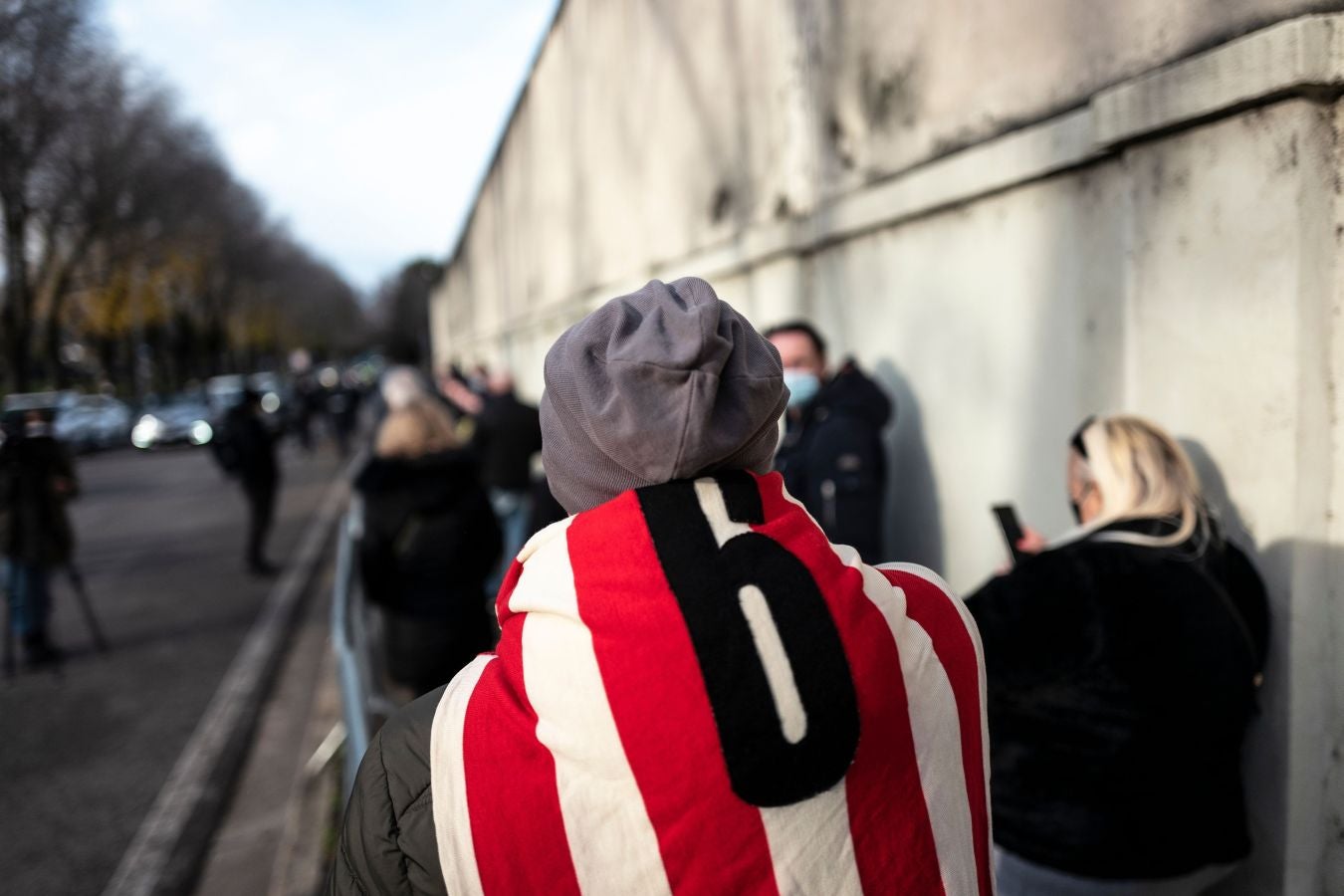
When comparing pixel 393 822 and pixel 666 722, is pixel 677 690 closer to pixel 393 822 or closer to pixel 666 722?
pixel 666 722

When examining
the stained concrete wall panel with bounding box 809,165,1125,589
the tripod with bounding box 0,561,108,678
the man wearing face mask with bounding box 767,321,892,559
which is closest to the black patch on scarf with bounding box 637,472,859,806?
the stained concrete wall panel with bounding box 809,165,1125,589

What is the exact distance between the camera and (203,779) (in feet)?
15.1

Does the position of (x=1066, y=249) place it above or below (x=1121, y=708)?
above

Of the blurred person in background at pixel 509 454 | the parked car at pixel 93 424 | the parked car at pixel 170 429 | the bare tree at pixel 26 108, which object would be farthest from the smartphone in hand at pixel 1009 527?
the parked car at pixel 93 424

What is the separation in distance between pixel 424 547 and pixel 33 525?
4.05 meters

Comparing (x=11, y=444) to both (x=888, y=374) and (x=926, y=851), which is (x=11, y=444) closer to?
(x=888, y=374)

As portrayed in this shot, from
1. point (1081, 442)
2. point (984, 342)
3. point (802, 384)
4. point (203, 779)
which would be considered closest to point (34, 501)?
point (203, 779)

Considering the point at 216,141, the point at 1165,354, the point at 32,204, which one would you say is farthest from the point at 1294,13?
the point at 216,141

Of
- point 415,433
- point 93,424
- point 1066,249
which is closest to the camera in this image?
point 1066,249

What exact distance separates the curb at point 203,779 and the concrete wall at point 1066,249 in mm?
3355

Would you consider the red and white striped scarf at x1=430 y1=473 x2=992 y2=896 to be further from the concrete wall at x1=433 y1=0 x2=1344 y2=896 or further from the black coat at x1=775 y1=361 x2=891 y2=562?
the black coat at x1=775 y1=361 x2=891 y2=562

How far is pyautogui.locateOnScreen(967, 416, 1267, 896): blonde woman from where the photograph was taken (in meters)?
1.88

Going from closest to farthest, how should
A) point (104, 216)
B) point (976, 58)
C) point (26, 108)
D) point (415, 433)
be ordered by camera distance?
point (976, 58) < point (415, 433) < point (26, 108) < point (104, 216)

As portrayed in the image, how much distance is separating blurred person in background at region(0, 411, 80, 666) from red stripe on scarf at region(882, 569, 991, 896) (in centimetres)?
653
